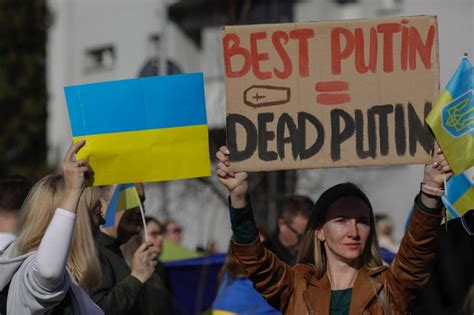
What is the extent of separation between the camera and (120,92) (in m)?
5.03

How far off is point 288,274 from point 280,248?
108 inches

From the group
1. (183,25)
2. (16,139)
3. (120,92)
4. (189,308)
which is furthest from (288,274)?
(16,139)

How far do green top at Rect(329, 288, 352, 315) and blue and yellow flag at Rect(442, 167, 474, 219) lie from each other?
0.62 metres

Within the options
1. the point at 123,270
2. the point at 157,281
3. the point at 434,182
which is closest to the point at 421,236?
the point at 434,182

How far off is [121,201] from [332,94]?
6.47ft

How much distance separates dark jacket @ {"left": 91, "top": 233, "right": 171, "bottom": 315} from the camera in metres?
5.50

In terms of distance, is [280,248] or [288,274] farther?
[280,248]

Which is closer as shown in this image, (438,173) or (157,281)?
(438,173)

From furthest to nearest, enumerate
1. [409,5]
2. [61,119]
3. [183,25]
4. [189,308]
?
[61,119] < [183,25] < [409,5] < [189,308]

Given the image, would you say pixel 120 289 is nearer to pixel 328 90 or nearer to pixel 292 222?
pixel 328 90

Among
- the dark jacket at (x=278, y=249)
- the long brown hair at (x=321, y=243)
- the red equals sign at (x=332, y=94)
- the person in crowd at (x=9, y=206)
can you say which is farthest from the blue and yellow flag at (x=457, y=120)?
the dark jacket at (x=278, y=249)

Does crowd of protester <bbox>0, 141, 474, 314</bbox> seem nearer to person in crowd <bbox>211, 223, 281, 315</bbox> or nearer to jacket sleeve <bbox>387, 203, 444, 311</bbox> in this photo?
jacket sleeve <bbox>387, 203, 444, 311</bbox>

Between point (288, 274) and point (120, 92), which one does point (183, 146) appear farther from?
point (288, 274)

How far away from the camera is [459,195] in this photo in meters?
4.96
